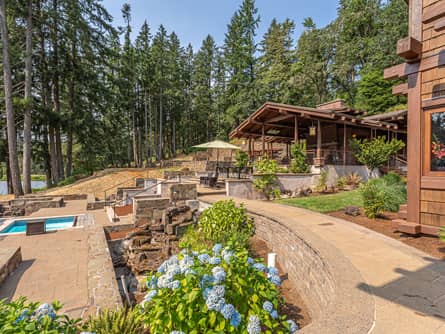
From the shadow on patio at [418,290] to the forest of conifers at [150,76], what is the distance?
1744 centimetres

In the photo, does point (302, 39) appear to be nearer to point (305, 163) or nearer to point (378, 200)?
point (305, 163)

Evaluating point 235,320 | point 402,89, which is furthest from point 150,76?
point 235,320

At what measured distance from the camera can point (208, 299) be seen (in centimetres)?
155

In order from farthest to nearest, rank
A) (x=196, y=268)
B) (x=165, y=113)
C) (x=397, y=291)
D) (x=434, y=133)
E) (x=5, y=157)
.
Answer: (x=165, y=113), (x=5, y=157), (x=434, y=133), (x=397, y=291), (x=196, y=268)

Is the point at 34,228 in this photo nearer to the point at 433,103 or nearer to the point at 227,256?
the point at 227,256

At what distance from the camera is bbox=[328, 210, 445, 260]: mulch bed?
3.50 metres

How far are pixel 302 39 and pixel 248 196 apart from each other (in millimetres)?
25472

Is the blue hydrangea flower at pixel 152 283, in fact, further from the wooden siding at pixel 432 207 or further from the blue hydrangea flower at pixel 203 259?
the wooden siding at pixel 432 207

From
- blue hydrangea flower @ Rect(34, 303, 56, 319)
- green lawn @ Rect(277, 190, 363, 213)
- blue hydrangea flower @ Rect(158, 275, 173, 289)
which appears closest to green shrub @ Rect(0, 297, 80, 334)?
blue hydrangea flower @ Rect(34, 303, 56, 319)

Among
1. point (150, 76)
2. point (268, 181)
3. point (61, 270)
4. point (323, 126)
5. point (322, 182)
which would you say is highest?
point (150, 76)

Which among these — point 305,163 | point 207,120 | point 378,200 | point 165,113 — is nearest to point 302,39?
point 207,120

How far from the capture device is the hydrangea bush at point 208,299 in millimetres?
1584

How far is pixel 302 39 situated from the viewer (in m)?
27.0

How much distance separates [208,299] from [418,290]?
221 centimetres
